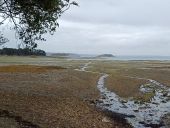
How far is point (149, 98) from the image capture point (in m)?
44.0

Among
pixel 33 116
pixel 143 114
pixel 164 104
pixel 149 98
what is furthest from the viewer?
pixel 149 98

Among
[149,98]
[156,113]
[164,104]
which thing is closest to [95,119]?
[156,113]

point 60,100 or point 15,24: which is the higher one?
point 15,24

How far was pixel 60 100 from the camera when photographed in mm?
33562

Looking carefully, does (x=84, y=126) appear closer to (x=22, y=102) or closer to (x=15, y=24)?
Answer: (x=22, y=102)

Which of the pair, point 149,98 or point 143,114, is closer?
point 143,114

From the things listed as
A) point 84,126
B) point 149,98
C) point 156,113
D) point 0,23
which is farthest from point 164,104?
point 0,23

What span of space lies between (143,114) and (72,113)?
7095mm

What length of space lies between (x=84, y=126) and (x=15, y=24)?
30.6 ft

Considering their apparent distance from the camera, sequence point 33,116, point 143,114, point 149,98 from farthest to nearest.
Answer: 1. point 149,98
2. point 143,114
3. point 33,116

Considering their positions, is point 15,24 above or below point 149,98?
above

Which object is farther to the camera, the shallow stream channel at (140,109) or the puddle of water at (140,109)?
the puddle of water at (140,109)

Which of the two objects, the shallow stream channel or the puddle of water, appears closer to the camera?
the shallow stream channel

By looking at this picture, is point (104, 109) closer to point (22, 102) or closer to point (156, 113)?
point (156, 113)
